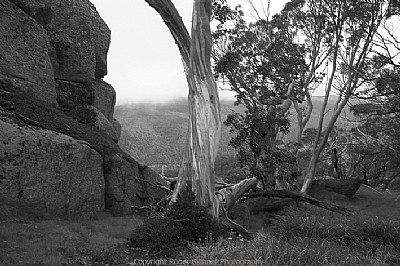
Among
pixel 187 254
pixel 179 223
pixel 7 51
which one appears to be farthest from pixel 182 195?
pixel 7 51

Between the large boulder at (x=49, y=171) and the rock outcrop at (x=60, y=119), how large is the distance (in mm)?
22

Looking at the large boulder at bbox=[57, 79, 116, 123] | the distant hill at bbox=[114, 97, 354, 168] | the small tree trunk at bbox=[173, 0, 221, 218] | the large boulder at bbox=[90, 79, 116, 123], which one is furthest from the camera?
the distant hill at bbox=[114, 97, 354, 168]

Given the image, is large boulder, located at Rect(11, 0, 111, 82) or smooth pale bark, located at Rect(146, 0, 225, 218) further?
large boulder, located at Rect(11, 0, 111, 82)

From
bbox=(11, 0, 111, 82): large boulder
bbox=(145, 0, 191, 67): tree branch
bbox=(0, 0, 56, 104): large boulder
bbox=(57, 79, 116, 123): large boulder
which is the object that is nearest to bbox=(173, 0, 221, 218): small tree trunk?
bbox=(145, 0, 191, 67): tree branch

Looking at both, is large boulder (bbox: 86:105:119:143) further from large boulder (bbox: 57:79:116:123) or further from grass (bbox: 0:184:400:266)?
grass (bbox: 0:184:400:266)

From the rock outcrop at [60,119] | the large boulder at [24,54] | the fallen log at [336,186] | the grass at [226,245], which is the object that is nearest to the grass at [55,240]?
the grass at [226,245]

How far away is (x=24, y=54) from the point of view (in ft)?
40.1

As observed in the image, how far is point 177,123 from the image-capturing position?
9100 centimetres

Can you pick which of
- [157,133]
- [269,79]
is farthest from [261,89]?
[157,133]

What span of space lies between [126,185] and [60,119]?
9.17 feet

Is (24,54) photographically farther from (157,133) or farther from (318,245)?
(157,133)

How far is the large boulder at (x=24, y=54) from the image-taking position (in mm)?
11695

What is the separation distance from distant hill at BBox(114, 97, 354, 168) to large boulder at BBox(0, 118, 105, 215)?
3558 centimetres

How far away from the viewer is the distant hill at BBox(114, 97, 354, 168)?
6041cm
